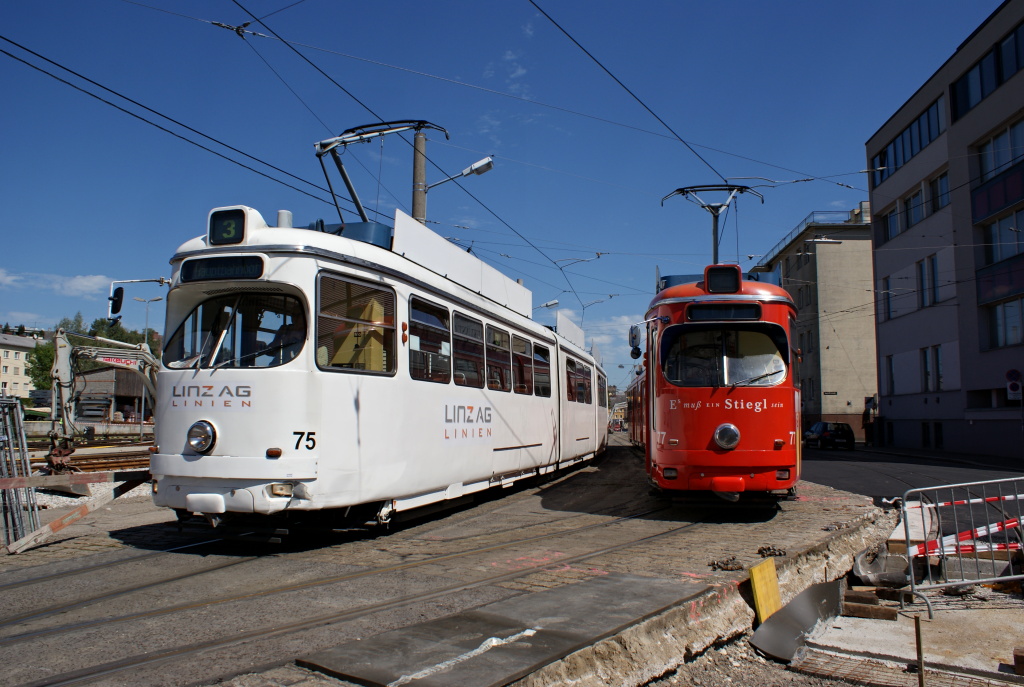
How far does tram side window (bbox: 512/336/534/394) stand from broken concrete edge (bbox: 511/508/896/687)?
584 cm

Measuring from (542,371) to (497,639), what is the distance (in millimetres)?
9932

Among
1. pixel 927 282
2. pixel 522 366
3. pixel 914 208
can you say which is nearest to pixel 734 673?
pixel 522 366

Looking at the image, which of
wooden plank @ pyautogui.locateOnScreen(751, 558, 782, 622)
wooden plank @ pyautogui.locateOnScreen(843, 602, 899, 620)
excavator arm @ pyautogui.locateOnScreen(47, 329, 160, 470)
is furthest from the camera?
excavator arm @ pyautogui.locateOnScreen(47, 329, 160, 470)

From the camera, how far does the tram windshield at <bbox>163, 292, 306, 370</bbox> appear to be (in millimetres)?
7121

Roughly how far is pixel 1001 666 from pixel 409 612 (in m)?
3.92

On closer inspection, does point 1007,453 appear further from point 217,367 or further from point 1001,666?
point 217,367

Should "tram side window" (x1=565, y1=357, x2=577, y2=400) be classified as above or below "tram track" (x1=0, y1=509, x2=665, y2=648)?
above

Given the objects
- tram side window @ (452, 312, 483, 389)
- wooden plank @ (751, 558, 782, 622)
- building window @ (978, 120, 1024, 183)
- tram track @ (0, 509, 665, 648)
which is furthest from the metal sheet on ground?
building window @ (978, 120, 1024, 183)

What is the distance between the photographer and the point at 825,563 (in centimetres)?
739

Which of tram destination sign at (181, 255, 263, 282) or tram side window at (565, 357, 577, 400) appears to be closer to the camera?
tram destination sign at (181, 255, 263, 282)

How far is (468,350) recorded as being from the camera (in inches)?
394

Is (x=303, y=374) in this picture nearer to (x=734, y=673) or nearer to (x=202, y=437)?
(x=202, y=437)

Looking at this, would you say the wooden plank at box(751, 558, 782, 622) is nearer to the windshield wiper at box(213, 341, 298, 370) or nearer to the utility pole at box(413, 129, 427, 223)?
the windshield wiper at box(213, 341, 298, 370)

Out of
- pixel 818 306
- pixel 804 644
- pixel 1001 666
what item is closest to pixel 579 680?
pixel 804 644
